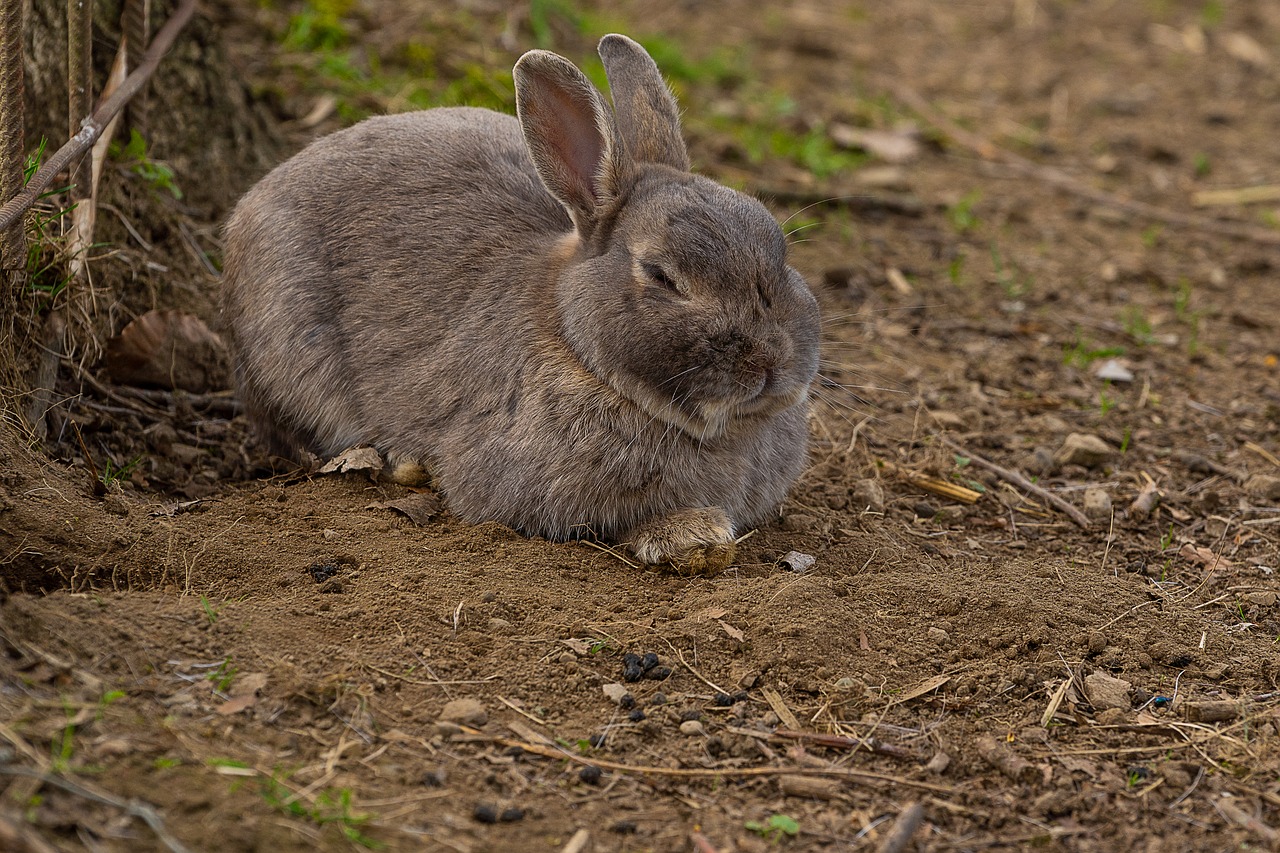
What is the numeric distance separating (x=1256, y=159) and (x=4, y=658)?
28.6ft

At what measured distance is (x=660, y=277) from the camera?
14.7ft

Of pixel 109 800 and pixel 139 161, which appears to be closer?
pixel 109 800

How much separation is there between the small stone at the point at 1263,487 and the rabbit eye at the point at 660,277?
104 inches

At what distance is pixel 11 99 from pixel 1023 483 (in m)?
4.01

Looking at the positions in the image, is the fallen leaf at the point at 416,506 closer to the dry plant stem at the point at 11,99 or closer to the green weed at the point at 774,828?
the dry plant stem at the point at 11,99

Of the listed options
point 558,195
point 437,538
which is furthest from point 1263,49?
point 437,538

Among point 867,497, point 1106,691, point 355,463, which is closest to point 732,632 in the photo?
point 1106,691

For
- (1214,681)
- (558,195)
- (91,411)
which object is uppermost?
(558,195)

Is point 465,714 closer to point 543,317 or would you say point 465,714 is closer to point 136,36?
Result: point 543,317

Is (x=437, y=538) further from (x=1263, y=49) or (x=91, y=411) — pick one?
(x=1263, y=49)

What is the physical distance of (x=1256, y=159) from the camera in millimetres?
9219

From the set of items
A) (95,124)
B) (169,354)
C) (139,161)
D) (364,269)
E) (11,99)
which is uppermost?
(11,99)

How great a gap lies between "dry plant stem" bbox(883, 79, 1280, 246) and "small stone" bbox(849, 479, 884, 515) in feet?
13.2

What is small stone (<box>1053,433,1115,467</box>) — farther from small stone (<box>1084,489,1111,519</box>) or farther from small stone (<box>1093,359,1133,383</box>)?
small stone (<box>1093,359,1133,383</box>)
